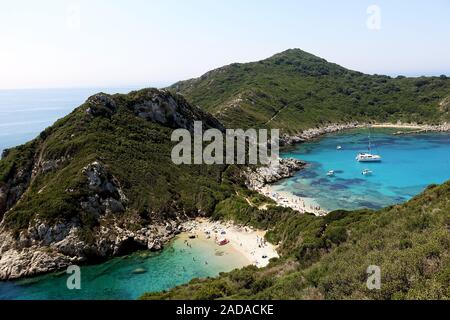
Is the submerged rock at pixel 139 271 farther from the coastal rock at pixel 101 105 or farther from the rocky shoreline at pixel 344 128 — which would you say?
the rocky shoreline at pixel 344 128

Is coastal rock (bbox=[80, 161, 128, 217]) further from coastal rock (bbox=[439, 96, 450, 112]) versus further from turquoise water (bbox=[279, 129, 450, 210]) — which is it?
coastal rock (bbox=[439, 96, 450, 112])

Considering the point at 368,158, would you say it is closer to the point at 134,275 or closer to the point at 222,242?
the point at 222,242

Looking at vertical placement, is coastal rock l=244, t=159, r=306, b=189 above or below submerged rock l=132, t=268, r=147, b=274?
above

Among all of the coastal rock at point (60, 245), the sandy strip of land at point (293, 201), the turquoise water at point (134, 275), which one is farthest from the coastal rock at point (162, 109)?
the turquoise water at point (134, 275)

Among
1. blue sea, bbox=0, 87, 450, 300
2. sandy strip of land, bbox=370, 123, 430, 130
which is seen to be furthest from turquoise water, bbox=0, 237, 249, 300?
sandy strip of land, bbox=370, 123, 430, 130
